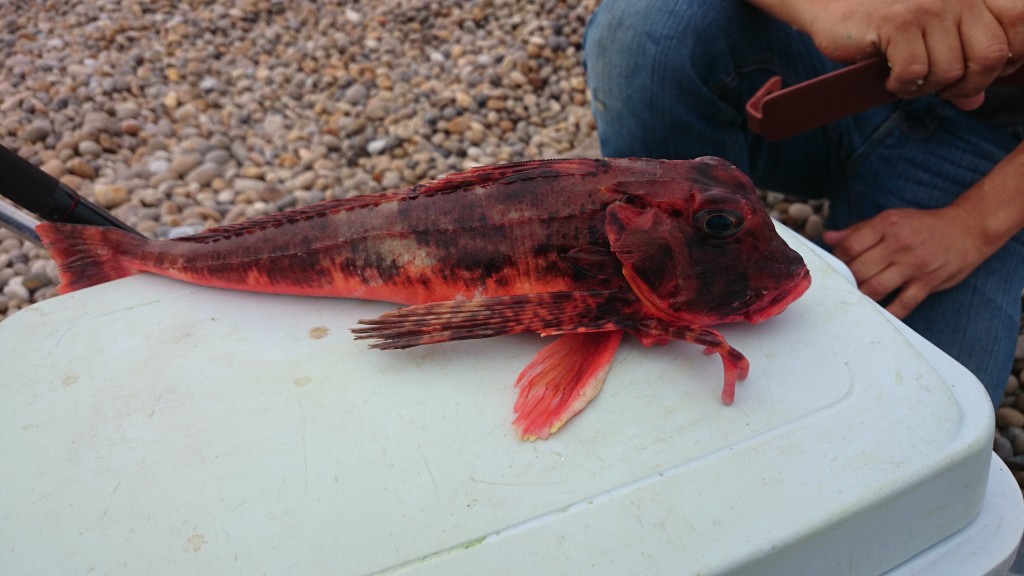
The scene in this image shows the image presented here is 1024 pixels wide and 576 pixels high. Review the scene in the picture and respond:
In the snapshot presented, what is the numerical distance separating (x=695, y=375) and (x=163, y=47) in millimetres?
5109

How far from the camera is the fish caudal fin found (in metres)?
1.39

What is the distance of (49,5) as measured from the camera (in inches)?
235

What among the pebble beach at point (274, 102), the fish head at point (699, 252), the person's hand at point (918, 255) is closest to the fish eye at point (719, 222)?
the fish head at point (699, 252)

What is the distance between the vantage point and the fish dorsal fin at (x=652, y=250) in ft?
4.69

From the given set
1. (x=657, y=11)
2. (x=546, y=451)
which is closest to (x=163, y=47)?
(x=657, y=11)

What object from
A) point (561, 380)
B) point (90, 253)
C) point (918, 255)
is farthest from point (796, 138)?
point (90, 253)

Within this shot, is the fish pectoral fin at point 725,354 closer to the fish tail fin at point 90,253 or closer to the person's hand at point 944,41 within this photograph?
the person's hand at point 944,41

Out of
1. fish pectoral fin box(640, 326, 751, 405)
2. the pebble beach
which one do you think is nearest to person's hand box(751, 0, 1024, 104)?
fish pectoral fin box(640, 326, 751, 405)

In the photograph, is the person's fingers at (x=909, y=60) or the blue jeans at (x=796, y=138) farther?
the blue jeans at (x=796, y=138)

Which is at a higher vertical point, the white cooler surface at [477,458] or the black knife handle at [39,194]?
the black knife handle at [39,194]

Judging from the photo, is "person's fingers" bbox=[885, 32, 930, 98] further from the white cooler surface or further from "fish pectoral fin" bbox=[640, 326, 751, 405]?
"fish pectoral fin" bbox=[640, 326, 751, 405]

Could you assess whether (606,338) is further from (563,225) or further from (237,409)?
(237,409)

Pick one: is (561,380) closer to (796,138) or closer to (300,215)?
(300,215)

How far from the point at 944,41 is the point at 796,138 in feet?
2.69
